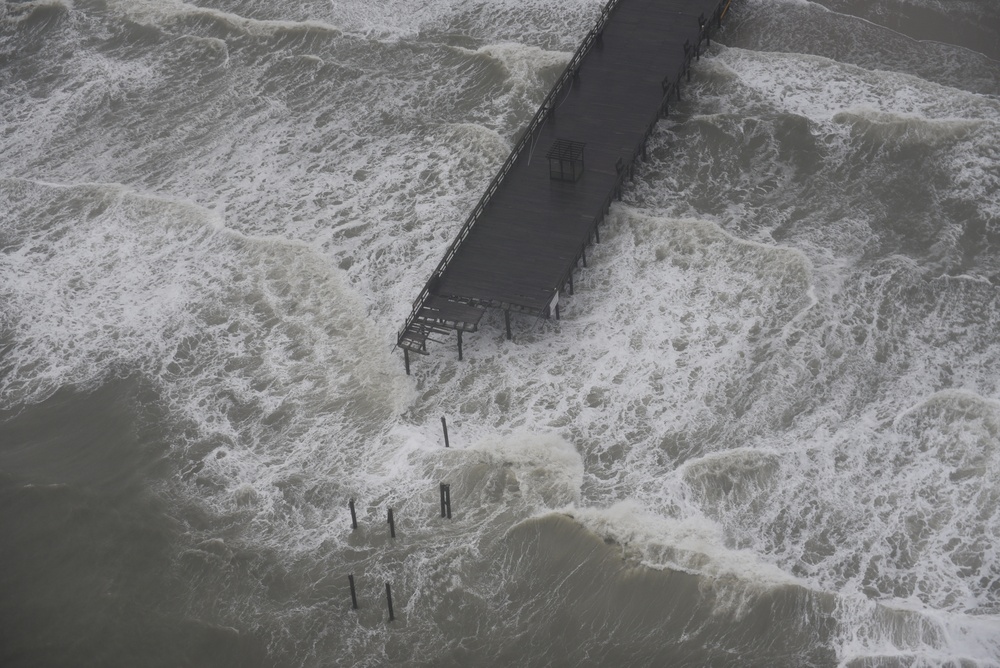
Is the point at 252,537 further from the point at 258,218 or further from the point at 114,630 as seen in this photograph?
the point at 258,218

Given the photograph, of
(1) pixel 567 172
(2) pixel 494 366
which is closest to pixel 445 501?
(2) pixel 494 366

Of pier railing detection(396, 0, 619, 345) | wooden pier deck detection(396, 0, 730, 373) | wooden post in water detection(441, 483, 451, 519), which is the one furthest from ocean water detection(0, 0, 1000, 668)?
pier railing detection(396, 0, 619, 345)

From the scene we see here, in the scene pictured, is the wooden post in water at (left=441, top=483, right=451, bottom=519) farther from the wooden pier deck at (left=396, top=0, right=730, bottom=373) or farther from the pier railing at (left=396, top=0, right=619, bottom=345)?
the pier railing at (left=396, top=0, right=619, bottom=345)

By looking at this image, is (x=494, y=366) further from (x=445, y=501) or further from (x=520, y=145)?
(x=520, y=145)

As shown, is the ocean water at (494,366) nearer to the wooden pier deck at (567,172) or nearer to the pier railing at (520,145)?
the wooden pier deck at (567,172)

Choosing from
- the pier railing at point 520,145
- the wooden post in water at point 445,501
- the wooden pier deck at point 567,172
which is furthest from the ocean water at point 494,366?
the pier railing at point 520,145

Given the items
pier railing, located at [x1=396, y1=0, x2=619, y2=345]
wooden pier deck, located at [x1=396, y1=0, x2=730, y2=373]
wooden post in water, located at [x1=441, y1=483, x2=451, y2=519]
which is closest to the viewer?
wooden post in water, located at [x1=441, y1=483, x2=451, y2=519]

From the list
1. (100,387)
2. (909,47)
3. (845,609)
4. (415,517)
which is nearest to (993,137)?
(909,47)
